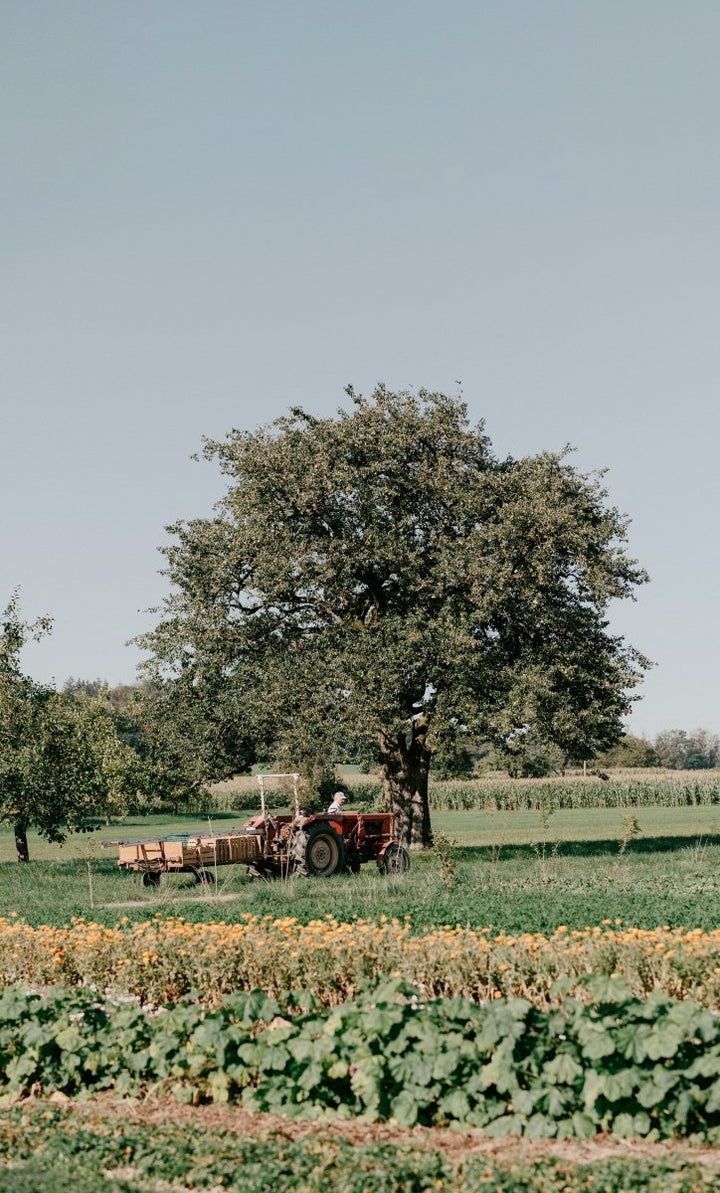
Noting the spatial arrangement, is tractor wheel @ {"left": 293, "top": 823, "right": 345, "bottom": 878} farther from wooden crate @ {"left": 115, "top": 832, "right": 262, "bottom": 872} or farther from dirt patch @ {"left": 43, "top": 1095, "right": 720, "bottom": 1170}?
dirt patch @ {"left": 43, "top": 1095, "right": 720, "bottom": 1170}

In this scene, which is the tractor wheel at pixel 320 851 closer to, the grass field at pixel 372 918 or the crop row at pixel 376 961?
the grass field at pixel 372 918

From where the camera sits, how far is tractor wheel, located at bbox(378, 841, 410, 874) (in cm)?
2191

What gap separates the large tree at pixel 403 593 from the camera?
84.5 ft

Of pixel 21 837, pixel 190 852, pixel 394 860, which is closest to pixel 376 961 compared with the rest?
pixel 190 852

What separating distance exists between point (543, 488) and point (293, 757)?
832 centimetres

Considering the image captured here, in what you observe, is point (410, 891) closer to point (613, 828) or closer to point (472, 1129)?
point (472, 1129)

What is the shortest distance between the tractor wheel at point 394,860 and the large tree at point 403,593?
3702 millimetres

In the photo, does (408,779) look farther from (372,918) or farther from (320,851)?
(372,918)

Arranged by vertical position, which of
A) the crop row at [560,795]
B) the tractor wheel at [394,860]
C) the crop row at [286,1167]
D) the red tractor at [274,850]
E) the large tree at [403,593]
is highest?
the large tree at [403,593]

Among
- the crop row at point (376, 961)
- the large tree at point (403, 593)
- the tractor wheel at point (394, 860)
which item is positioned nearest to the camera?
the crop row at point (376, 961)

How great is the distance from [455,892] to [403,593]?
11.1 meters

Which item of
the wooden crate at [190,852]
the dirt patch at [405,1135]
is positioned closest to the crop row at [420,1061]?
the dirt patch at [405,1135]

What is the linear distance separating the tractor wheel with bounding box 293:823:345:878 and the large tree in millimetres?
4460

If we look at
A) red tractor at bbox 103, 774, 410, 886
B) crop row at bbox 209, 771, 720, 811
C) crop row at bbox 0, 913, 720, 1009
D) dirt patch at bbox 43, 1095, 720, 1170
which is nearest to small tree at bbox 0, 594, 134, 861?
red tractor at bbox 103, 774, 410, 886
